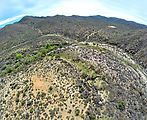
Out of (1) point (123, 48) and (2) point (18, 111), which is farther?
(1) point (123, 48)

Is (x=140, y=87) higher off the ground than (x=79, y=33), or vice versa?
(x=79, y=33)

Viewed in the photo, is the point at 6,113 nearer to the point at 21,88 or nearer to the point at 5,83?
the point at 21,88

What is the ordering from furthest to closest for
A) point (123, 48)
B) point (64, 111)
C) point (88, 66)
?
point (123, 48)
point (88, 66)
point (64, 111)

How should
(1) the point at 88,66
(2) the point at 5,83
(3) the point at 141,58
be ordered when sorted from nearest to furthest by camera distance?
(2) the point at 5,83
(1) the point at 88,66
(3) the point at 141,58

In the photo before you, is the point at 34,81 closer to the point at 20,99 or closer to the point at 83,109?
the point at 20,99

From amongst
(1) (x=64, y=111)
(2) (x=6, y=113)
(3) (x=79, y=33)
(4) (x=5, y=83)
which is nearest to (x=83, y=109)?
(1) (x=64, y=111)

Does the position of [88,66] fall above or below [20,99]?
above

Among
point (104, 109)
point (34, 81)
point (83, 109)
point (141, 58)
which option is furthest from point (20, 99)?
point (141, 58)

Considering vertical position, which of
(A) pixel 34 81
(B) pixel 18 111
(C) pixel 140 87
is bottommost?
(C) pixel 140 87

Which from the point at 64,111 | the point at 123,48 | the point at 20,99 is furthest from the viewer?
the point at 123,48

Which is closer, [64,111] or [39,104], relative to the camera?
[64,111]
